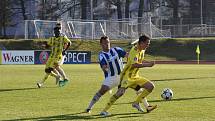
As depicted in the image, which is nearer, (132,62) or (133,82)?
→ (132,62)

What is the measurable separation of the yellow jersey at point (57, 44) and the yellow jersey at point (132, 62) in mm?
7387

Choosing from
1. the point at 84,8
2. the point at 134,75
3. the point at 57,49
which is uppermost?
the point at 84,8

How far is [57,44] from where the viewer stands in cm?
1895

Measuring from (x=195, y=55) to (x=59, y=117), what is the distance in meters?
45.0

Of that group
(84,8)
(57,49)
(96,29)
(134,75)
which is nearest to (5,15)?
(84,8)

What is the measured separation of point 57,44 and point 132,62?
7.79 metres

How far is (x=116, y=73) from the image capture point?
12.1 metres

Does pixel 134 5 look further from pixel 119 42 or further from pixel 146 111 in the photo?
pixel 146 111

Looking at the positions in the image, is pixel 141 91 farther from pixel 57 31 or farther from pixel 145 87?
pixel 57 31

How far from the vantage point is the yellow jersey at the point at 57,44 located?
18891mm

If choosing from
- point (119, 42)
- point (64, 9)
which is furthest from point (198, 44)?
point (64, 9)

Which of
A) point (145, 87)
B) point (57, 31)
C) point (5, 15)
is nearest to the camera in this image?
point (145, 87)

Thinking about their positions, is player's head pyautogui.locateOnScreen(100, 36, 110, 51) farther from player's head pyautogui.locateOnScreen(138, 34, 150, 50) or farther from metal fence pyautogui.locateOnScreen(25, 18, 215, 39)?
metal fence pyautogui.locateOnScreen(25, 18, 215, 39)

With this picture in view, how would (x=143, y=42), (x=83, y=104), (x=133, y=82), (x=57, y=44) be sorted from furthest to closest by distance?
(x=57, y=44), (x=83, y=104), (x=133, y=82), (x=143, y=42)
